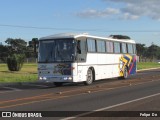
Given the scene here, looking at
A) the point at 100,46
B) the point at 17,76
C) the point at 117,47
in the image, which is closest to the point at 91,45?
the point at 100,46

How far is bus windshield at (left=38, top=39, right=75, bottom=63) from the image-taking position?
2353cm

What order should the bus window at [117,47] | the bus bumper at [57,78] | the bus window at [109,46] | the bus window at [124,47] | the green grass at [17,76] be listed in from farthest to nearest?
the bus window at [124,47], the bus window at [117,47], the green grass at [17,76], the bus window at [109,46], the bus bumper at [57,78]

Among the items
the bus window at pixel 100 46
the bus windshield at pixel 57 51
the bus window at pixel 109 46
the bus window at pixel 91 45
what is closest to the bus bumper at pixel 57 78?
the bus windshield at pixel 57 51

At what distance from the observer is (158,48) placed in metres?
168

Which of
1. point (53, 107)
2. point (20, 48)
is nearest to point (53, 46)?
point (53, 107)

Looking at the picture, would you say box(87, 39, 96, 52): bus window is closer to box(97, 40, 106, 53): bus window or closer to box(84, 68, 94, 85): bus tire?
box(97, 40, 106, 53): bus window

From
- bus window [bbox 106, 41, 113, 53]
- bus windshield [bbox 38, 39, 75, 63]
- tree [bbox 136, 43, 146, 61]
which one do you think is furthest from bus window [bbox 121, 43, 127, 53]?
tree [bbox 136, 43, 146, 61]

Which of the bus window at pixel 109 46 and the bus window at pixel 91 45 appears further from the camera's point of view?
the bus window at pixel 109 46

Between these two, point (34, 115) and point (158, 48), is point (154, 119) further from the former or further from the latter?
point (158, 48)

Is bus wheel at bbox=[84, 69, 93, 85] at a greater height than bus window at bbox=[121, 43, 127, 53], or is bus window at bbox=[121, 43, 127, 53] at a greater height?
bus window at bbox=[121, 43, 127, 53]

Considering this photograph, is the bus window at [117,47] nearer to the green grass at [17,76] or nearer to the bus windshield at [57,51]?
the green grass at [17,76]

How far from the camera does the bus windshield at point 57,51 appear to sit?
23.5 meters

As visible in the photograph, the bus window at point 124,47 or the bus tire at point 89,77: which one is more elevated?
the bus window at point 124,47

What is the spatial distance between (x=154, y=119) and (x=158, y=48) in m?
160
